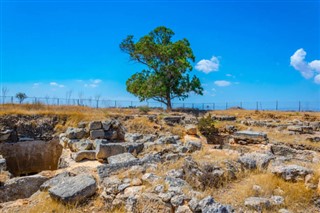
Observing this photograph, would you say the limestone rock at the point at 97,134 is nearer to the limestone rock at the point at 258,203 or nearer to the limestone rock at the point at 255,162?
the limestone rock at the point at 255,162

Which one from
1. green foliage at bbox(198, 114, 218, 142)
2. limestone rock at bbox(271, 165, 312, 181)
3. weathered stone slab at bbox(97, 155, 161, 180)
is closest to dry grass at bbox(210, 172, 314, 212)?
limestone rock at bbox(271, 165, 312, 181)

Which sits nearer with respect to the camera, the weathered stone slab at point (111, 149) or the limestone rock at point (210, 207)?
the limestone rock at point (210, 207)

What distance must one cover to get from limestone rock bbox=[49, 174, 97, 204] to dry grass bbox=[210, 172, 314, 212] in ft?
7.96

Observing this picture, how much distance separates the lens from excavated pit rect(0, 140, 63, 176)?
12500 mm

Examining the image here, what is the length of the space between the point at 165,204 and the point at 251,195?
1.60 m

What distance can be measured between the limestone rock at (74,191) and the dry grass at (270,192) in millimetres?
2426

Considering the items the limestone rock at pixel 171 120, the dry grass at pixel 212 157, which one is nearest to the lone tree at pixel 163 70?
the limestone rock at pixel 171 120

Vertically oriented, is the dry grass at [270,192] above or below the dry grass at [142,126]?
below

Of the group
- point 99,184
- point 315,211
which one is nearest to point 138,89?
point 99,184

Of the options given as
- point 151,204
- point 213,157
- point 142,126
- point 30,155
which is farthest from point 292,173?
point 30,155

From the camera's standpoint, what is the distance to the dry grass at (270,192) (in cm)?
444

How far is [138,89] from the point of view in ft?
97.3

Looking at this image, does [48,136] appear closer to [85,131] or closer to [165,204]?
[85,131]

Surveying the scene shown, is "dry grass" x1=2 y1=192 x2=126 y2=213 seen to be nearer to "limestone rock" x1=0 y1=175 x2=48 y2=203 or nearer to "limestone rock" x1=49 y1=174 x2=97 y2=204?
"limestone rock" x1=49 y1=174 x2=97 y2=204
